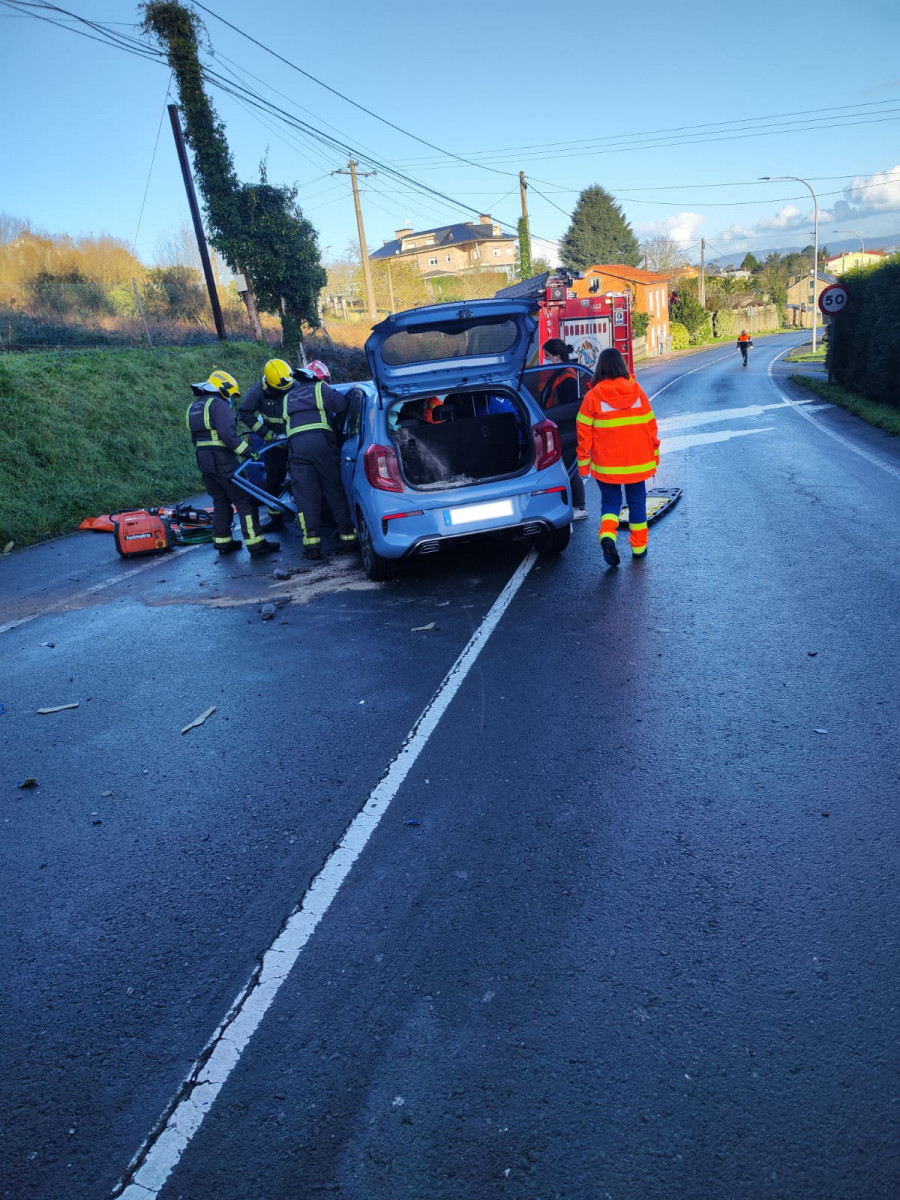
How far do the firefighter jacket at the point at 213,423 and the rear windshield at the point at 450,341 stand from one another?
2458 millimetres

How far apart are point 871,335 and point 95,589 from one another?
1656 cm

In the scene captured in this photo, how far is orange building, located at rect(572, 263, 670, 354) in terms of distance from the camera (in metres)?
65.7

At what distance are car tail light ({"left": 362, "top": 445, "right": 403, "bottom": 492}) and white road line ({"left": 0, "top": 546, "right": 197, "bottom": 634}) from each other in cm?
348

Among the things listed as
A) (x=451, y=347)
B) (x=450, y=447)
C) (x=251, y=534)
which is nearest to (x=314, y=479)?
(x=251, y=534)

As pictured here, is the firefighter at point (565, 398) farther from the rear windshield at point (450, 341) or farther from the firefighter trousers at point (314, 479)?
the firefighter trousers at point (314, 479)

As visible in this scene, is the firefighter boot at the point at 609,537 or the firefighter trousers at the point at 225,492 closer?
the firefighter boot at the point at 609,537

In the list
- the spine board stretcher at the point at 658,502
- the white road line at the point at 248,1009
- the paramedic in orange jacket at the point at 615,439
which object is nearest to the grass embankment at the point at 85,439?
the spine board stretcher at the point at 658,502

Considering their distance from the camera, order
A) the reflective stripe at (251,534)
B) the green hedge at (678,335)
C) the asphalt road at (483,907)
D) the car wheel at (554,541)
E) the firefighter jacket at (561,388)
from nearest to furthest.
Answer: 1. the asphalt road at (483,907)
2. the car wheel at (554,541)
3. the firefighter jacket at (561,388)
4. the reflective stripe at (251,534)
5. the green hedge at (678,335)

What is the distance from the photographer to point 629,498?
7.47m

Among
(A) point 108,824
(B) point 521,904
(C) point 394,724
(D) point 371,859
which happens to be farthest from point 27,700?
(B) point 521,904

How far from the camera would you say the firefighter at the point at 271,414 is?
28.7 ft

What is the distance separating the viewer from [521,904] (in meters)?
3.02

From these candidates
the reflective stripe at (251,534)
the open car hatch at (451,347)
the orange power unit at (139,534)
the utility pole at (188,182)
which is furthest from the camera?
the utility pole at (188,182)

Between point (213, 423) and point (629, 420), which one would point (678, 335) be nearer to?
point (213, 423)
